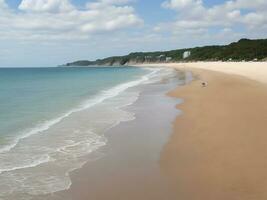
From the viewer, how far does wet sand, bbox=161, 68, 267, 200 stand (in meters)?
6.59

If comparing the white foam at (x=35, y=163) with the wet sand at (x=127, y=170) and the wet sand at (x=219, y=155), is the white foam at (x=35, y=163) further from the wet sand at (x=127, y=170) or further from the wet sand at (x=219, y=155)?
the wet sand at (x=219, y=155)

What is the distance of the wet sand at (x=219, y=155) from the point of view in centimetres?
659

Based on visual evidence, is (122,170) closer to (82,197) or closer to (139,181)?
(139,181)

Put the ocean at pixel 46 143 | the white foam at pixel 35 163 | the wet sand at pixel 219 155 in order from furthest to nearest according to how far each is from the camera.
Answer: the white foam at pixel 35 163
the ocean at pixel 46 143
the wet sand at pixel 219 155

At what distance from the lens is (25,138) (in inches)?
459

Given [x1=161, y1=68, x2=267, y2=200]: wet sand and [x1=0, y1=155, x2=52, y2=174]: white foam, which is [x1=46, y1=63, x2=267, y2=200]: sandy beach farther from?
[x1=0, y1=155, x2=52, y2=174]: white foam

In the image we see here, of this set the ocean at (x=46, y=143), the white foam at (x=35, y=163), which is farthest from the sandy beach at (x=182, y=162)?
the white foam at (x=35, y=163)

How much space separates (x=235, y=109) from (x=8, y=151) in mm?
10040

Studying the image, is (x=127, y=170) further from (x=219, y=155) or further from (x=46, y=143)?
(x=46, y=143)

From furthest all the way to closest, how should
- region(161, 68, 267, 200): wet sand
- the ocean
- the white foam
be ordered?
the white foam → the ocean → region(161, 68, 267, 200): wet sand

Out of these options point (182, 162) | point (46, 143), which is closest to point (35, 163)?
point (46, 143)

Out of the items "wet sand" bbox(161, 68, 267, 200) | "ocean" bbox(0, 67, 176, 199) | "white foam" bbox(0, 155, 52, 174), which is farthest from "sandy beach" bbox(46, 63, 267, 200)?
"white foam" bbox(0, 155, 52, 174)

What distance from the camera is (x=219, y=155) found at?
883cm

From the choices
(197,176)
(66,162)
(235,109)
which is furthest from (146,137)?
(235,109)
